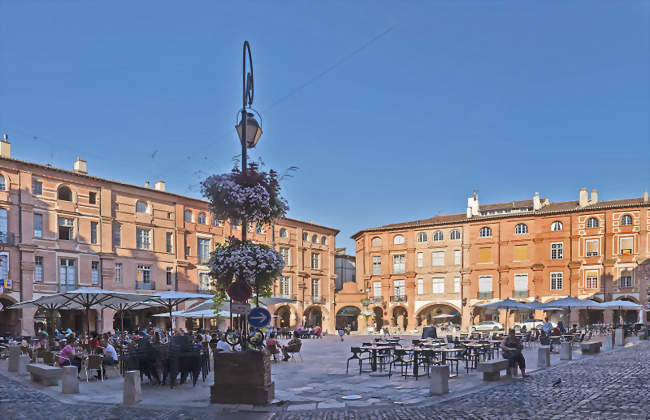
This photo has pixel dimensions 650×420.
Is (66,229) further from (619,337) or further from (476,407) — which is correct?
(619,337)

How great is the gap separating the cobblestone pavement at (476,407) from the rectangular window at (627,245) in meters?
34.4

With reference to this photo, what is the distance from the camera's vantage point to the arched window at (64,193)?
114 ft

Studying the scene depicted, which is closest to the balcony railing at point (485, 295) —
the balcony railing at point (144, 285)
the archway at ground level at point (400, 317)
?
the archway at ground level at point (400, 317)

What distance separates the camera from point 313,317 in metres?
52.9

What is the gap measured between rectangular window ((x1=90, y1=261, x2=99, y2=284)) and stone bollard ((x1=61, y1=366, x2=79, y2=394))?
2496cm

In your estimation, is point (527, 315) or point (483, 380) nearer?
point (483, 380)

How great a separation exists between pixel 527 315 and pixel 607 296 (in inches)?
255

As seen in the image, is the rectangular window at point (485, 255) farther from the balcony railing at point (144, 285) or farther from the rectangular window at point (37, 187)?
the rectangular window at point (37, 187)

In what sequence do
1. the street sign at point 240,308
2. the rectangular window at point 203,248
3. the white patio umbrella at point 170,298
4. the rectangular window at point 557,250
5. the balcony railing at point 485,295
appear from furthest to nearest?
the balcony railing at point 485,295 < the rectangular window at point 557,250 < the rectangular window at point 203,248 < the white patio umbrella at point 170,298 < the street sign at point 240,308

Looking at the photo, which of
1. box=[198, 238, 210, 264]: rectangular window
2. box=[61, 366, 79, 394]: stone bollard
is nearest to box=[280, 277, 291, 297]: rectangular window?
box=[198, 238, 210, 264]: rectangular window

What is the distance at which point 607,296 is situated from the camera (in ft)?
145

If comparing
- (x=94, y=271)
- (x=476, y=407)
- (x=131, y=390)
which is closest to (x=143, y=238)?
(x=94, y=271)

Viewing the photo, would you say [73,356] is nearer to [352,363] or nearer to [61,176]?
[352,363]

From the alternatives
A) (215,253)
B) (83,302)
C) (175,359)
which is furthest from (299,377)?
(83,302)
